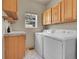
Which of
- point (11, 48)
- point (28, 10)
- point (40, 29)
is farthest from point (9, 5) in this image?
point (40, 29)

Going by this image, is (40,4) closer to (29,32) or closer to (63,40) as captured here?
(29,32)

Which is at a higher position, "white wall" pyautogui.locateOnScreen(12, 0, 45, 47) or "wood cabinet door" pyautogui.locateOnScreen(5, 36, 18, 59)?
"white wall" pyautogui.locateOnScreen(12, 0, 45, 47)

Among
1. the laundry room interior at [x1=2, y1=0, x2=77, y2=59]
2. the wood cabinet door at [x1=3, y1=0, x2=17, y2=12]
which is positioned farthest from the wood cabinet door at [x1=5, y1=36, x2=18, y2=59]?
the wood cabinet door at [x1=3, y1=0, x2=17, y2=12]

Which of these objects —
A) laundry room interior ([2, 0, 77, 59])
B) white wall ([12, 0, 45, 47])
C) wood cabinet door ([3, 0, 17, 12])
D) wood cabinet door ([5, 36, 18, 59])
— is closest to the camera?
wood cabinet door ([3, 0, 17, 12])

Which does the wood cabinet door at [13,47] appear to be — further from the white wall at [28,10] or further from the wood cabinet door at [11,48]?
the white wall at [28,10]

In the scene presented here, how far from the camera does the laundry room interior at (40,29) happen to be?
6.49 ft

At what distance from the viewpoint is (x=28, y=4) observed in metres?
5.49

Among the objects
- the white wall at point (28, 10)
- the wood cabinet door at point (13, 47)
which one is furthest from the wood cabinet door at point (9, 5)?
the white wall at point (28, 10)

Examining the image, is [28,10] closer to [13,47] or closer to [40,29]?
[40,29]

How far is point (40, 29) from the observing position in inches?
223

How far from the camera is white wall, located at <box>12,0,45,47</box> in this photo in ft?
17.3

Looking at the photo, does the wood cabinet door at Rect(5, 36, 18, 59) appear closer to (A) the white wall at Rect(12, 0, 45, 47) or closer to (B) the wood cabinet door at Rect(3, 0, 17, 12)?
(B) the wood cabinet door at Rect(3, 0, 17, 12)

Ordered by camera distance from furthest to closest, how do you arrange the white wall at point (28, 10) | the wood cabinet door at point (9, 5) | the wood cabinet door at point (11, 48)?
the white wall at point (28, 10) < the wood cabinet door at point (11, 48) < the wood cabinet door at point (9, 5)

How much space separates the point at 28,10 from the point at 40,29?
46.6 inches
